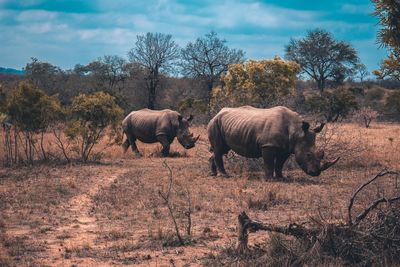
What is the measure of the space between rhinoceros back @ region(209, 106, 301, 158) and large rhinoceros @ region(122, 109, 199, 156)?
4991 mm

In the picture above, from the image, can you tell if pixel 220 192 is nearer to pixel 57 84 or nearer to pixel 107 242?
pixel 107 242

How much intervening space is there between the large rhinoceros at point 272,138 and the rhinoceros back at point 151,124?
20.6 feet

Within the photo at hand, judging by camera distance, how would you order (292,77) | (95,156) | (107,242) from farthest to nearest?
(292,77)
(95,156)
(107,242)

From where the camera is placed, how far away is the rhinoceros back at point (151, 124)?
2073 cm

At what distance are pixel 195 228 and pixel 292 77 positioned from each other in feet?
72.2

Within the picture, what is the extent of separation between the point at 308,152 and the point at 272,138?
39.4 inches

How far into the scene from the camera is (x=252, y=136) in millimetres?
13492

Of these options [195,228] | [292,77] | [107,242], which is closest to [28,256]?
[107,242]

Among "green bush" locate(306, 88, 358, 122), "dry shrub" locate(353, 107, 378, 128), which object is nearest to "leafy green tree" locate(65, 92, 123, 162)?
"dry shrub" locate(353, 107, 378, 128)

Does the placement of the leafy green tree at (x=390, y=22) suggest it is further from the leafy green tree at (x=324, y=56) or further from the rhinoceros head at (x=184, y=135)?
the leafy green tree at (x=324, y=56)

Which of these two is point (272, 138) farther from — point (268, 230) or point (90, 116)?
point (90, 116)

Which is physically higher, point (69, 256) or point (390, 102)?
point (390, 102)

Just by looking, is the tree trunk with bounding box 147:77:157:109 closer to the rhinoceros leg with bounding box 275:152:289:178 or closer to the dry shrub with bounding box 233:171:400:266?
the rhinoceros leg with bounding box 275:152:289:178

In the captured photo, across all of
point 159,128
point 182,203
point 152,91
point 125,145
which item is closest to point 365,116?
point 159,128
